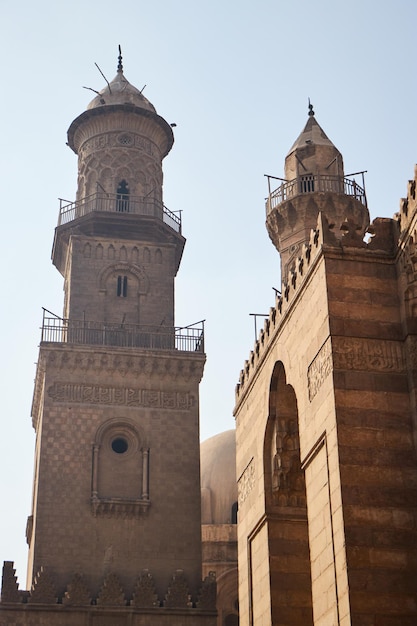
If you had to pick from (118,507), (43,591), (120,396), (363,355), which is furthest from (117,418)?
(363,355)

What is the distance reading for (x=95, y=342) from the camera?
2895 cm

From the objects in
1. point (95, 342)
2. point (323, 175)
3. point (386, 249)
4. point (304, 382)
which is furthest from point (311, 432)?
point (95, 342)

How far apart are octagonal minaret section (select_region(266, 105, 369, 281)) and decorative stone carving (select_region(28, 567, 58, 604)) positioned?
9250mm

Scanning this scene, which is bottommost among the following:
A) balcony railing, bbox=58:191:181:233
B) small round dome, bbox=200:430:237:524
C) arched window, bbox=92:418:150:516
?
arched window, bbox=92:418:150:516

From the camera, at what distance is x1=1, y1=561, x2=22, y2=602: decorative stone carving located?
2512 centimetres

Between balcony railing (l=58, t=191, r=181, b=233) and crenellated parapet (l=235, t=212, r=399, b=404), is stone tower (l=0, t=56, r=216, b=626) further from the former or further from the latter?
crenellated parapet (l=235, t=212, r=399, b=404)

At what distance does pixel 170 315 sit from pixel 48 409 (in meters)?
4.67

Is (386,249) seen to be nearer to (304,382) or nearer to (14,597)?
(304,382)

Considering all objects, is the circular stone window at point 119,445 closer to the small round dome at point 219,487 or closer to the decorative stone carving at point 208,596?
the decorative stone carving at point 208,596

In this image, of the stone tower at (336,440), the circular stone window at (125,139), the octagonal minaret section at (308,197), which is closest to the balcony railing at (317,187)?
the octagonal minaret section at (308,197)

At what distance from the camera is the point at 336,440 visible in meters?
12.3

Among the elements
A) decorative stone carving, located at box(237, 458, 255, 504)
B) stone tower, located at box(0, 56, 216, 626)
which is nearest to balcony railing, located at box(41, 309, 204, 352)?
stone tower, located at box(0, 56, 216, 626)

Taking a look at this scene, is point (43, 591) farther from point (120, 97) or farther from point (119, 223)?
point (120, 97)

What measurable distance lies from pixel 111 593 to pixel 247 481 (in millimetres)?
10252
